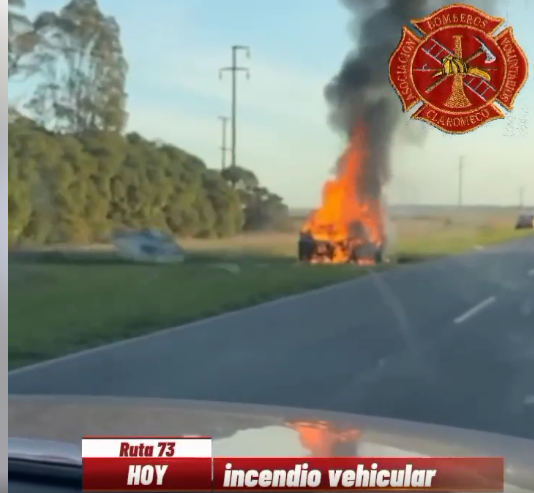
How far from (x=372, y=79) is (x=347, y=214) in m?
0.63

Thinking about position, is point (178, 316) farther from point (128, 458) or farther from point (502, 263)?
point (128, 458)

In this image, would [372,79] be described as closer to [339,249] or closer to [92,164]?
[339,249]

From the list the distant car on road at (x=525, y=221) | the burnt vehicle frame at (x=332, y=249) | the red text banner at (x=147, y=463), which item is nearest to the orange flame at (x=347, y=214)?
the burnt vehicle frame at (x=332, y=249)

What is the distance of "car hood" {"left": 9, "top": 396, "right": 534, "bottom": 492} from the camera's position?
2.03 m

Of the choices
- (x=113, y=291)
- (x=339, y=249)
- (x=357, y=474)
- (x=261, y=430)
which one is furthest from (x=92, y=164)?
(x=357, y=474)

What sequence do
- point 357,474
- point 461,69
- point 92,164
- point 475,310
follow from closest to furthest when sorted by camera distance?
point 357,474, point 461,69, point 92,164, point 475,310

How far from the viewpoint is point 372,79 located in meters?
3.94

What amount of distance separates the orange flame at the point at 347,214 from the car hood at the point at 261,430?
1733mm

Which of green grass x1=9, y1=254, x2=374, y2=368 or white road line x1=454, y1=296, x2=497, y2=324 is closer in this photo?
green grass x1=9, y1=254, x2=374, y2=368

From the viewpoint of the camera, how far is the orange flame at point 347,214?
412 cm

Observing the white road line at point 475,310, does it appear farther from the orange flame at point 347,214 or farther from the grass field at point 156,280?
the orange flame at point 347,214

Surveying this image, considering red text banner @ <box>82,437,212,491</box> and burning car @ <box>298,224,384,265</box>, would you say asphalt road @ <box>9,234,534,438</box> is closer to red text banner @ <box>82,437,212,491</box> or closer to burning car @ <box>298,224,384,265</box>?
burning car @ <box>298,224,384,265</box>

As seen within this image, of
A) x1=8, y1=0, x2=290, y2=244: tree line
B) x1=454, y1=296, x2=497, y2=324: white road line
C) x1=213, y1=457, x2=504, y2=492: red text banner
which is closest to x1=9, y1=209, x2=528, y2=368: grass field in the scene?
x1=8, y1=0, x2=290, y2=244: tree line

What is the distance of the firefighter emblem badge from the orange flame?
767mm
